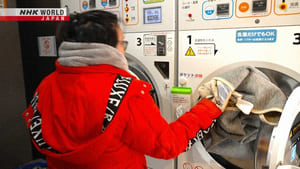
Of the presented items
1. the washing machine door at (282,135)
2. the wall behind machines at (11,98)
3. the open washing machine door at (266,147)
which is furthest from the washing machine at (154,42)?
the wall behind machines at (11,98)

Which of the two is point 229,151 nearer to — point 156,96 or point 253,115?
point 253,115

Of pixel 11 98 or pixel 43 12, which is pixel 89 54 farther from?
pixel 11 98

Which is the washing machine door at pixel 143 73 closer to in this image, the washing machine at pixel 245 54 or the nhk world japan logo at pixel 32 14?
the washing machine at pixel 245 54

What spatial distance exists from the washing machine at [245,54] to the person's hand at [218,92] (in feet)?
0.27

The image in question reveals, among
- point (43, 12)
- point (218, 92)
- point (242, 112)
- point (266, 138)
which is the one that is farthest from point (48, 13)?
point (266, 138)

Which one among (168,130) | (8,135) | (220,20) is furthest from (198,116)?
(8,135)

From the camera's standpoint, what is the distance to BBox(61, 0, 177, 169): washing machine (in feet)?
4.39

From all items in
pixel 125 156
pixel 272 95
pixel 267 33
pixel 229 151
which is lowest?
pixel 229 151

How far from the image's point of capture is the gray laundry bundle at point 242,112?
110cm

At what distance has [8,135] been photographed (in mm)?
2176

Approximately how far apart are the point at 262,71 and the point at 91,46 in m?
0.75

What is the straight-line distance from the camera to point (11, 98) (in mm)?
2168

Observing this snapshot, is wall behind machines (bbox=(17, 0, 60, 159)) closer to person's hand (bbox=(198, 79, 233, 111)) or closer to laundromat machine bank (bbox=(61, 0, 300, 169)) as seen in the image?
laundromat machine bank (bbox=(61, 0, 300, 169))

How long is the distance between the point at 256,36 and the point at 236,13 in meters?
0.13
